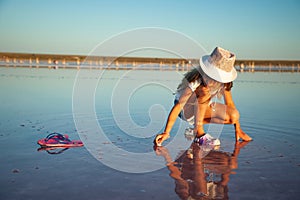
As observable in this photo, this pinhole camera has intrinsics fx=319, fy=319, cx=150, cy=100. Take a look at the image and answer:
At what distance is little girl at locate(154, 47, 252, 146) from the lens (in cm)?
443

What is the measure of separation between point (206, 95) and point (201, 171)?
1541 mm

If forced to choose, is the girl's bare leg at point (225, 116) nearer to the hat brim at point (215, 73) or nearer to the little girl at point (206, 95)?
the little girl at point (206, 95)

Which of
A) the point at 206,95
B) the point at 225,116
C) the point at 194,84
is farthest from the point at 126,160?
the point at 225,116

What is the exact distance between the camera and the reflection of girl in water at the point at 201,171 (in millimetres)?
2905

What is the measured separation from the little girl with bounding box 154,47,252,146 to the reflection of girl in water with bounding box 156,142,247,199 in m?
0.41

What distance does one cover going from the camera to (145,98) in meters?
9.96

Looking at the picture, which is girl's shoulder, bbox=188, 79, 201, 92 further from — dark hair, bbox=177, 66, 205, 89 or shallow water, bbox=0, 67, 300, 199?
shallow water, bbox=0, 67, 300, 199

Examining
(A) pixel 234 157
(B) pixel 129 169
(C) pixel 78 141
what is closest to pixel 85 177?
(B) pixel 129 169

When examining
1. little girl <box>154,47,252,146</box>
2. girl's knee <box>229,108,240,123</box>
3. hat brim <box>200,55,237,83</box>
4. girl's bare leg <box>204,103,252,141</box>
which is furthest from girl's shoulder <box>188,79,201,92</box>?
girl's knee <box>229,108,240,123</box>

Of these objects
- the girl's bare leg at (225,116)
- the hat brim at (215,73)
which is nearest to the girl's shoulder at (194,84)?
the hat brim at (215,73)

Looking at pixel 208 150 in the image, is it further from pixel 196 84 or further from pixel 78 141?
pixel 78 141

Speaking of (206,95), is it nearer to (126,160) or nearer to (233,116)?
(233,116)

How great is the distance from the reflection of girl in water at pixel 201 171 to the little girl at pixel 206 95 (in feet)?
1.35

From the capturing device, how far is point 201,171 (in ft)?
11.5
